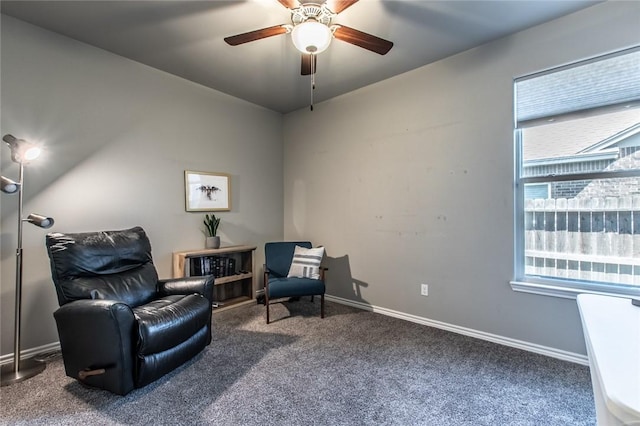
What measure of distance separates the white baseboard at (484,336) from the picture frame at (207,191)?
2.06 meters

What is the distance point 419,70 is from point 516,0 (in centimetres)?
109

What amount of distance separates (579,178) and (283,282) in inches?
111

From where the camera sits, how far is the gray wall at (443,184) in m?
2.47

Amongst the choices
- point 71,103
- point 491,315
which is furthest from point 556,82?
point 71,103

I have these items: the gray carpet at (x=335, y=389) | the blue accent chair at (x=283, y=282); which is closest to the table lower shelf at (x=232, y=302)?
the blue accent chair at (x=283, y=282)

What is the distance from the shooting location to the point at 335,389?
2027 mm

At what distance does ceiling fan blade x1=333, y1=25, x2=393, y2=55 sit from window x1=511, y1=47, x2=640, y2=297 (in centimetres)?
142

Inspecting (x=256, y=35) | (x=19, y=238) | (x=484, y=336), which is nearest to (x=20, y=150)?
(x=19, y=238)

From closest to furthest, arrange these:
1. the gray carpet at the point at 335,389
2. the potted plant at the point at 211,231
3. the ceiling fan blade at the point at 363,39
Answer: the gray carpet at the point at 335,389
the ceiling fan blade at the point at 363,39
the potted plant at the point at 211,231

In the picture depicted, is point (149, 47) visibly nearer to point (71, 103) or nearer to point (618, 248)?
point (71, 103)

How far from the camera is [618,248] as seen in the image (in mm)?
2291

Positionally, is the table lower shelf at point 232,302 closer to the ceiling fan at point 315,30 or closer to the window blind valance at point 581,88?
the ceiling fan at point 315,30

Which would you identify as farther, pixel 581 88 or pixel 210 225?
pixel 210 225

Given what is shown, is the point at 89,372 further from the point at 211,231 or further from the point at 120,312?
the point at 211,231
